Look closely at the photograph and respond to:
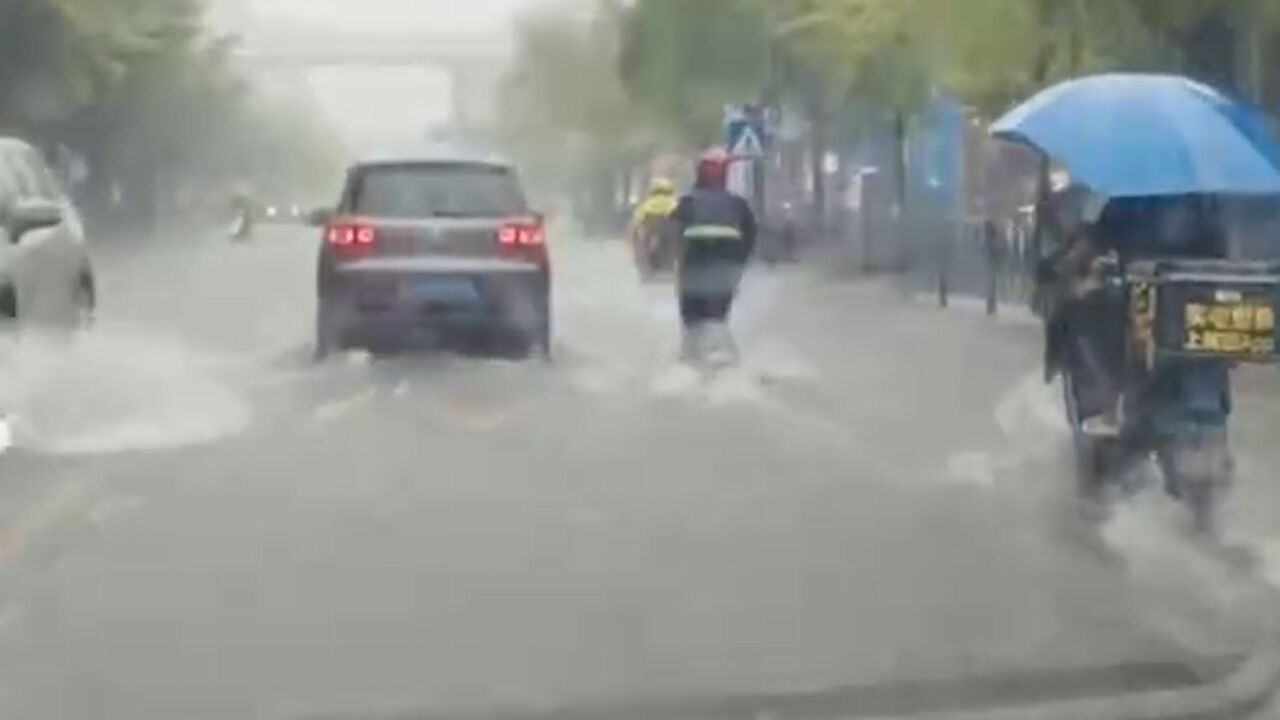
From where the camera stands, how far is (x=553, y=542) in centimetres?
1393

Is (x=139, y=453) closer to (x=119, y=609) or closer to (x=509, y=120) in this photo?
(x=119, y=609)

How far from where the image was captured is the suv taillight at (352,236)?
26578 mm

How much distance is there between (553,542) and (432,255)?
41.8ft

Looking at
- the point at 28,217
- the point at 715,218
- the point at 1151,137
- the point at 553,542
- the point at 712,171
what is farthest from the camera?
the point at 712,171

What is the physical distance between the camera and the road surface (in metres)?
10.3

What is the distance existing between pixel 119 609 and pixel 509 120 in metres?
109

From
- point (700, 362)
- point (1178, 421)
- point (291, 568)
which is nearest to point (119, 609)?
point (291, 568)

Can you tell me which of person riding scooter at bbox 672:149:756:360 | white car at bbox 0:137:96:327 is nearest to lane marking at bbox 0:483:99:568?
white car at bbox 0:137:96:327

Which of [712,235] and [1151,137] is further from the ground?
[1151,137]

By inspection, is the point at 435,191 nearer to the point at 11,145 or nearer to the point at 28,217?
the point at 11,145

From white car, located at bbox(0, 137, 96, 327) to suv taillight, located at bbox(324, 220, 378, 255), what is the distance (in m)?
2.16

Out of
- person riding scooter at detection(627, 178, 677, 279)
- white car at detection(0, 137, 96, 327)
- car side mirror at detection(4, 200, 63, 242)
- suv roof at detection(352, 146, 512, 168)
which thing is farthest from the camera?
person riding scooter at detection(627, 178, 677, 279)

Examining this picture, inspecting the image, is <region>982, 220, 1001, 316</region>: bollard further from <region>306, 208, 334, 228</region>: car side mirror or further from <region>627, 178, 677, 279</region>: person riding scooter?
<region>306, 208, 334, 228</region>: car side mirror

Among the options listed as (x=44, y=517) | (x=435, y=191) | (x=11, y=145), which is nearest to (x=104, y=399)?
(x=11, y=145)
